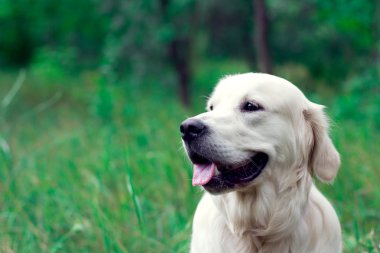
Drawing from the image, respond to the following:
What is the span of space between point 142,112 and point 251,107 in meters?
6.57

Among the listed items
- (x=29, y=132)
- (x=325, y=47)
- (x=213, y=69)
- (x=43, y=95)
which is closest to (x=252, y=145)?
(x=29, y=132)

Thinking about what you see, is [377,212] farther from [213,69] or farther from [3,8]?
[213,69]

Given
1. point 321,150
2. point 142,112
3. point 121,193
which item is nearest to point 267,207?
point 321,150

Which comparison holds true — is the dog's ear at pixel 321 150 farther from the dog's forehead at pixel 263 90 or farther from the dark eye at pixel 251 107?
the dark eye at pixel 251 107

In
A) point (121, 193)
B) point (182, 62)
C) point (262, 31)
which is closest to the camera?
point (121, 193)

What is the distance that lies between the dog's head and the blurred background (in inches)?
22.3

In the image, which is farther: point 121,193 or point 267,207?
point 121,193

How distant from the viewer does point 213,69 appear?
20141mm

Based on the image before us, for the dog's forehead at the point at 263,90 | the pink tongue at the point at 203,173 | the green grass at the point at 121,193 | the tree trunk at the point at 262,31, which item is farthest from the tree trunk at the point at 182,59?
the pink tongue at the point at 203,173

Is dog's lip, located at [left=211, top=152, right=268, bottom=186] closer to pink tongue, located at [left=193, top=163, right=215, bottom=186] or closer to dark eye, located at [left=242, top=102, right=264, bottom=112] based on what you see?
pink tongue, located at [left=193, top=163, right=215, bottom=186]

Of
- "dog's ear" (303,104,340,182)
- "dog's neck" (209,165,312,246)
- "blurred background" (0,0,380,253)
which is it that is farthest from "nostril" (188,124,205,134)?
"blurred background" (0,0,380,253)

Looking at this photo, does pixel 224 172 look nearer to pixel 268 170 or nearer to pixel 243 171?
pixel 243 171

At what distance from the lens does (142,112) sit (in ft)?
30.0

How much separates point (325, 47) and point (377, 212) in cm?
1475
